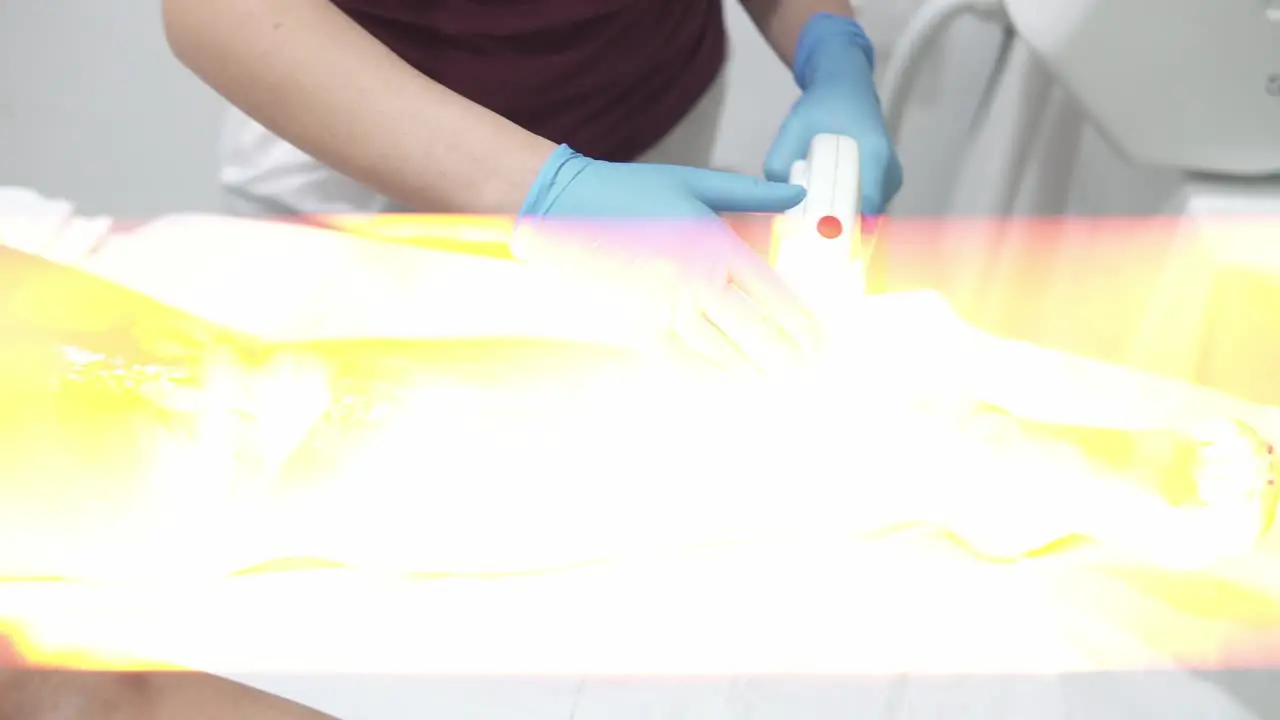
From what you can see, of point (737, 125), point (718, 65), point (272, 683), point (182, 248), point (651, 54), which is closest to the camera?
point (272, 683)

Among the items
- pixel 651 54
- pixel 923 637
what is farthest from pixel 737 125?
pixel 923 637

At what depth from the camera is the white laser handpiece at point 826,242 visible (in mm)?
540

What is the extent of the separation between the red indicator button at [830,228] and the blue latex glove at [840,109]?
14 centimetres

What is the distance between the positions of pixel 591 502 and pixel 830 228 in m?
0.21

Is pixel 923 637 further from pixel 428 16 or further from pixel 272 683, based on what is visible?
pixel 428 16

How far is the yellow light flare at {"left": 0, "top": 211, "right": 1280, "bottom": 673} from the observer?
0.52m

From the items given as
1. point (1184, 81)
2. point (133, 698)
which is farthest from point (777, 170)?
point (133, 698)

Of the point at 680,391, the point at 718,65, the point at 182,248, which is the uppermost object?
the point at 718,65

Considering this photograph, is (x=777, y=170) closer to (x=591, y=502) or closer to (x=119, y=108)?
(x=591, y=502)

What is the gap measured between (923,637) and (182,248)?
1.76 feet

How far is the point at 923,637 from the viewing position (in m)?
0.54

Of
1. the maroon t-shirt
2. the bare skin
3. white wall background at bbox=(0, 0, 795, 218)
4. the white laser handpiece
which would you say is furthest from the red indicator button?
white wall background at bbox=(0, 0, 795, 218)

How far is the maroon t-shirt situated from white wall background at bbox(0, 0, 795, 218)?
0.27m

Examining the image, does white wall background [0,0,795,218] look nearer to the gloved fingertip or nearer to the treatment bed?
the gloved fingertip
